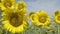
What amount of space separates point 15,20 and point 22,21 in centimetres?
4

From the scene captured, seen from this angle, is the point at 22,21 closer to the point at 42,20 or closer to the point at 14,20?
the point at 14,20

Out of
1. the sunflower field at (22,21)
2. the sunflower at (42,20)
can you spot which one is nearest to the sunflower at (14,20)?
the sunflower field at (22,21)

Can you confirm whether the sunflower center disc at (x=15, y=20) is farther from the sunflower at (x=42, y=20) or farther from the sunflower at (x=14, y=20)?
the sunflower at (x=42, y=20)

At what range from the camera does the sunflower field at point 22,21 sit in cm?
94

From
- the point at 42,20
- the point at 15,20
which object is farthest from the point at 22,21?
the point at 42,20

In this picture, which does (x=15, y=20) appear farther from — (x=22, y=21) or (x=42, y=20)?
(x=42, y=20)

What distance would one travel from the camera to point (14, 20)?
961mm

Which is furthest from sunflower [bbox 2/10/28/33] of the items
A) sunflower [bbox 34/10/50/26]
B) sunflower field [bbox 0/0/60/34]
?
sunflower [bbox 34/10/50/26]

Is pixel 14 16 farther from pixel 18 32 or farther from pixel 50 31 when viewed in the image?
pixel 50 31

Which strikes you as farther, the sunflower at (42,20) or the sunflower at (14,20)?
the sunflower at (42,20)

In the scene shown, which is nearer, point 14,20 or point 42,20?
point 14,20

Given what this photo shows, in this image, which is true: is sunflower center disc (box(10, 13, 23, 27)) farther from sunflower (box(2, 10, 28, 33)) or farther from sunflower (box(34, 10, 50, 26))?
sunflower (box(34, 10, 50, 26))

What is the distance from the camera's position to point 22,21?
93 centimetres

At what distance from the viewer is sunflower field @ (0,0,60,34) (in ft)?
3.10
